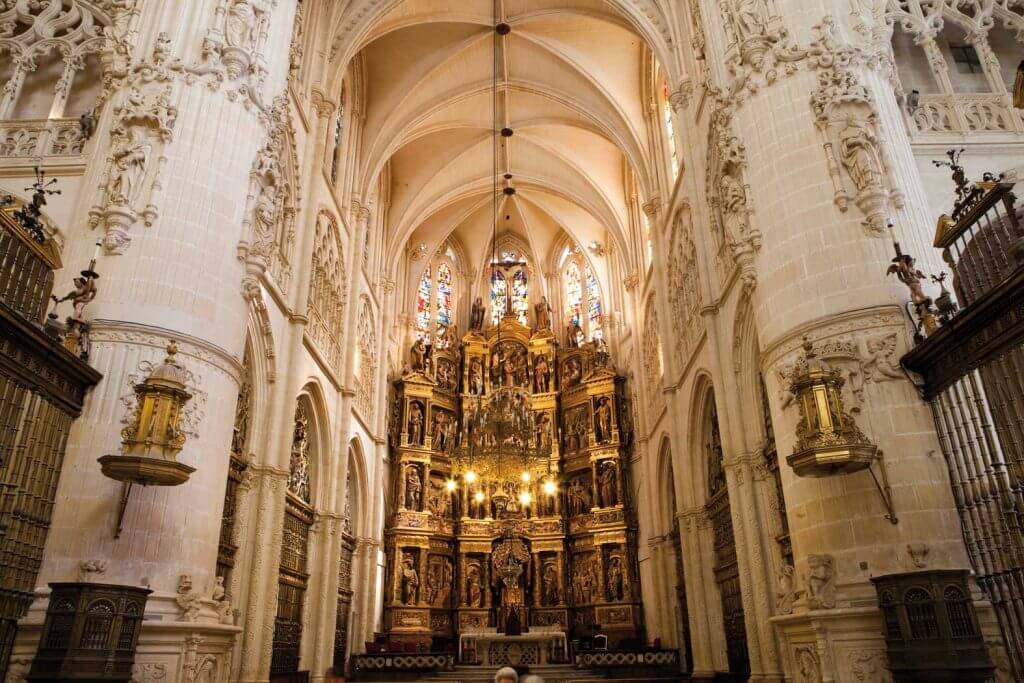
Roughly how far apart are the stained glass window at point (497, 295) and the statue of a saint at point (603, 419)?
663 centimetres

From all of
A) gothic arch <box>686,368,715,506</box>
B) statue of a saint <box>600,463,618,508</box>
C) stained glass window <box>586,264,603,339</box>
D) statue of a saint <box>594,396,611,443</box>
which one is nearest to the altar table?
gothic arch <box>686,368,715,506</box>

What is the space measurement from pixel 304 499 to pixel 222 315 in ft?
24.6

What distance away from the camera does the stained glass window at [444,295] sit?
31.3 meters

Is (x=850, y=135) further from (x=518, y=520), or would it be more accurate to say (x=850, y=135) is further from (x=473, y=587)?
(x=473, y=587)

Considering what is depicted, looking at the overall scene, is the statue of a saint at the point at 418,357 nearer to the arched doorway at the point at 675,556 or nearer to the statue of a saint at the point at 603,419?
the statue of a saint at the point at 603,419

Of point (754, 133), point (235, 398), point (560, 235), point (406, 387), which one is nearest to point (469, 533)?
point (406, 387)

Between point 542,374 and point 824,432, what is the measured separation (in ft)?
68.5

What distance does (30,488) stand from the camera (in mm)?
8641

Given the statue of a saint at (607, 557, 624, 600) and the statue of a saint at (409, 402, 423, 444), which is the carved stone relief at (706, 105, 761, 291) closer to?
the statue of a saint at (607, 557, 624, 600)

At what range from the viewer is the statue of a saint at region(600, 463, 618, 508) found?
26.1 meters

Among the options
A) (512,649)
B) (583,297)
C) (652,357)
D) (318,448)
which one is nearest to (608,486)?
(652,357)

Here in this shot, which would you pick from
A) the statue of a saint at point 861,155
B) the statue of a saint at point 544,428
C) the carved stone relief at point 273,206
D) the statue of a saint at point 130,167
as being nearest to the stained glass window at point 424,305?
the statue of a saint at point 544,428

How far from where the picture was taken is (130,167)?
426 inches

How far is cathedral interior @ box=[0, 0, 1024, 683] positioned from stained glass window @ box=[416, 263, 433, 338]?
5.13m
